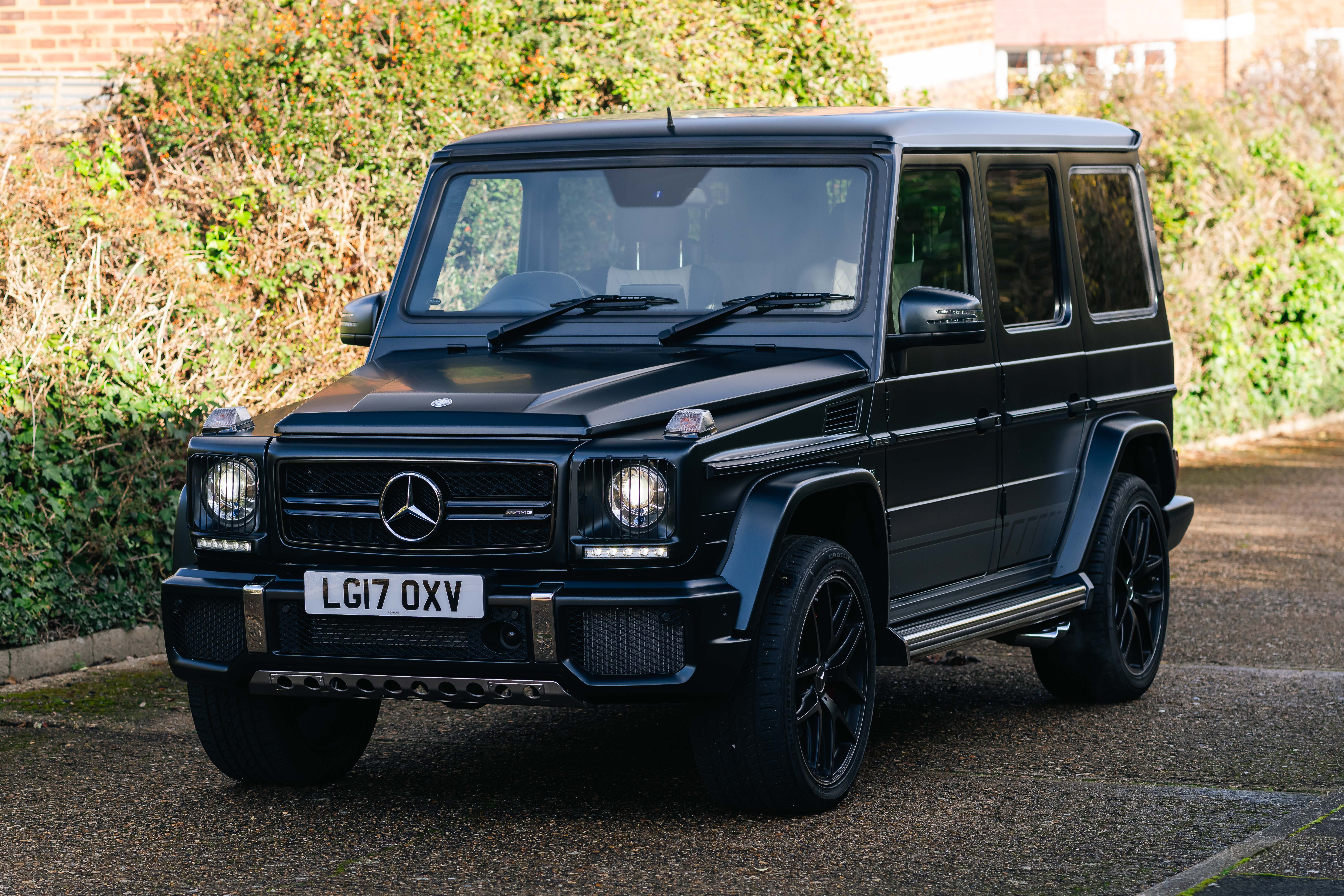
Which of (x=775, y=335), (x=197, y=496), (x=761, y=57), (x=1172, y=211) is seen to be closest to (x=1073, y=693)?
(x=775, y=335)

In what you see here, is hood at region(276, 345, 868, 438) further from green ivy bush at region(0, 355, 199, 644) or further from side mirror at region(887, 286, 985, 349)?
green ivy bush at region(0, 355, 199, 644)

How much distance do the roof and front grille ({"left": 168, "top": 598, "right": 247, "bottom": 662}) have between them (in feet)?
6.74

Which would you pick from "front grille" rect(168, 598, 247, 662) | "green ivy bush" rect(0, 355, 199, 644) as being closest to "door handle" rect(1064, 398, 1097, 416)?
"front grille" rect(168, 598, 247, 662)

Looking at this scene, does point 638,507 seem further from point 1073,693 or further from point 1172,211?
point 1172,211

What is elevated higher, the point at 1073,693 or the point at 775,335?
the point at 775,335

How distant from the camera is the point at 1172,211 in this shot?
645 inches

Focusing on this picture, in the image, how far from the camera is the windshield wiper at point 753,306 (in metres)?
5.98

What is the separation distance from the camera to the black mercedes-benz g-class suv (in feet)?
16.7

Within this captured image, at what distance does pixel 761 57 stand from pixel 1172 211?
4.30 metres

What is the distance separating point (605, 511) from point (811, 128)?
1866 millimetres

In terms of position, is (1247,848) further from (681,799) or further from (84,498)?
(84,498)

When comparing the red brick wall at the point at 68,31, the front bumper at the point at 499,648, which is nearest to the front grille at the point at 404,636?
the front bumper at the point at 499,648

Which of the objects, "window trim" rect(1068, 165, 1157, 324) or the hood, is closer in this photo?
the hood

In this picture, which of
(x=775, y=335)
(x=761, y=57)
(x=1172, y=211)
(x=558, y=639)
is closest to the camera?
(x=558, y=639)
